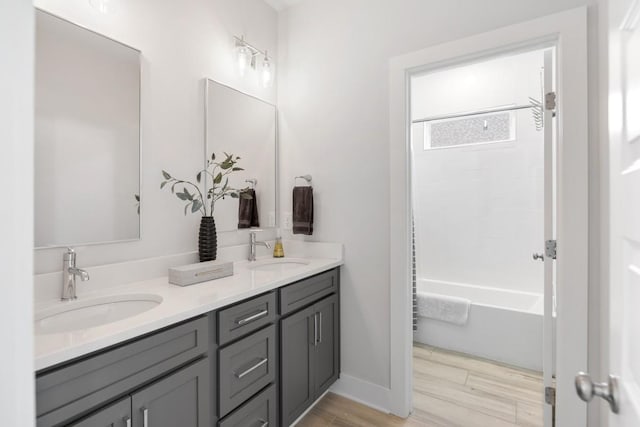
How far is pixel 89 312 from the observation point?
1.28m

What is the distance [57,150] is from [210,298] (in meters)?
0.86

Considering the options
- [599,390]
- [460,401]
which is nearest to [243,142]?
[599,390]

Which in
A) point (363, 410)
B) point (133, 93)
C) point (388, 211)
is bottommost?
point (363, 410)

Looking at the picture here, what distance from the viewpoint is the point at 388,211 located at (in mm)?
1991

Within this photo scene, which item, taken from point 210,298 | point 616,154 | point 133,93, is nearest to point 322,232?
point 210,298

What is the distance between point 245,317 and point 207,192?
32.8 inches

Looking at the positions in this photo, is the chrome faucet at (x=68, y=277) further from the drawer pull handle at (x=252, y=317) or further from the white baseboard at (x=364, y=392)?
the white baseboard at (x=364, y=392)

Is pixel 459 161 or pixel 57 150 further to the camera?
pixel 459 161

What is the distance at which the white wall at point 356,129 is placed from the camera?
198 centimetres

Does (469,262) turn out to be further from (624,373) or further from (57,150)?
(57,150)

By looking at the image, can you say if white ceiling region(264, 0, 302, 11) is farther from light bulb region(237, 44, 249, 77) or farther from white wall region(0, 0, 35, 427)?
white wall region(0, 0, 35, 427)

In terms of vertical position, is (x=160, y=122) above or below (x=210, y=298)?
above

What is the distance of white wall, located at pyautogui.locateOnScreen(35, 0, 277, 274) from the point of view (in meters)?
1.48

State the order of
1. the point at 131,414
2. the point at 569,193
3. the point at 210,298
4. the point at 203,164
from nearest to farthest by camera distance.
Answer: the point at 131,414 → the point at 210,298 → the point at 569,193 → the point at 203,164
